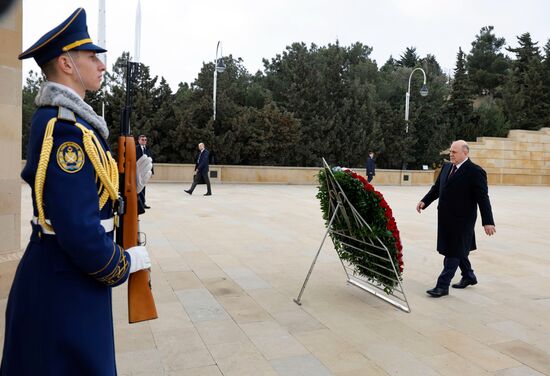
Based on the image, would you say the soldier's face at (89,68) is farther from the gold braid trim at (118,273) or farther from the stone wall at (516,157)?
the stone wall at (516,157)

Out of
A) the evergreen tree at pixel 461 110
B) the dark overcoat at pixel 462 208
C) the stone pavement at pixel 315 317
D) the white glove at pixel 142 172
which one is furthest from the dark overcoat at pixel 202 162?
the evergreen tree at pixel 461 110

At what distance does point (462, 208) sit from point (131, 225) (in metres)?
4.32

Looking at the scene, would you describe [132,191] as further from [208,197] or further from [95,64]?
[208,197]

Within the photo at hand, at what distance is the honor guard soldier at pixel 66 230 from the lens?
1.74 meters

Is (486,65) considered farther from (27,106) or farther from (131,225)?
(131,225)

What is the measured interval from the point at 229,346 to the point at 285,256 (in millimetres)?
3577

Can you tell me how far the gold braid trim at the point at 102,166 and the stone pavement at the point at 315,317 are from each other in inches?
74.7

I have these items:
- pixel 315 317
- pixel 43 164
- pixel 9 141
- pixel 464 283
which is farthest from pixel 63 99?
pixel 464 283

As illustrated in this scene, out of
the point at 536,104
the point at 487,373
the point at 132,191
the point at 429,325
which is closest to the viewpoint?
the point at 132,191

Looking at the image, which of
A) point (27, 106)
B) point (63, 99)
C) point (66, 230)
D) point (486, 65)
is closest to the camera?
point (66, 230)

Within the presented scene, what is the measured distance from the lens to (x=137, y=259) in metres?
2.04

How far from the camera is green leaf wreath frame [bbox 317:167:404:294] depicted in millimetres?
4820

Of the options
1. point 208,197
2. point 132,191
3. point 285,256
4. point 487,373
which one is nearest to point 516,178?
point 208,197

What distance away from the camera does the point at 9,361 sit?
6.31 ft
